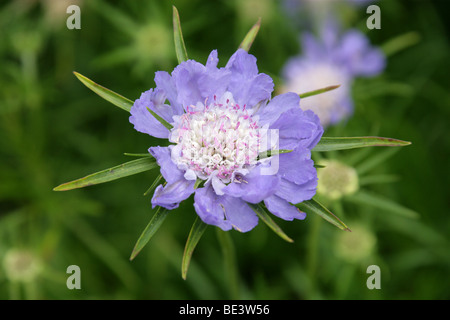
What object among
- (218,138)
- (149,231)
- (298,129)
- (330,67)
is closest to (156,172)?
(330,67)

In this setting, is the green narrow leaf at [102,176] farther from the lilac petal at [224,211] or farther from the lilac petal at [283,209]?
the lilac petal at [283,209]

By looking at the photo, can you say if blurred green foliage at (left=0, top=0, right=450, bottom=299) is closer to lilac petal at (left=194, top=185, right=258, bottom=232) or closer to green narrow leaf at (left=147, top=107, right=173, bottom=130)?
lilac petal at (left=194, top=185, right=258, bottom=232)

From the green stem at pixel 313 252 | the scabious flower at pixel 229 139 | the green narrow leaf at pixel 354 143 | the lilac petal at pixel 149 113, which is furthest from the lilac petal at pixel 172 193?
the green stem at pixel 313 252

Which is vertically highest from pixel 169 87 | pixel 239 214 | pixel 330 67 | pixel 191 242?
pixel 330 67

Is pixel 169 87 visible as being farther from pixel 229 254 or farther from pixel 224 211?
pixel 229 254

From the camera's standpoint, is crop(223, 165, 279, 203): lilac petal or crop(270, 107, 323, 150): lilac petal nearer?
crop(223, 165, 279, 203): lilac petal

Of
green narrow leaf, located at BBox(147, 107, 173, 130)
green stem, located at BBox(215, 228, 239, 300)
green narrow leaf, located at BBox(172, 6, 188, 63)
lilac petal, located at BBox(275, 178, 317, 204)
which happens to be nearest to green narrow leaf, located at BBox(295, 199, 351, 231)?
lilac petal, located at BBox(275, 178, 317, 204)

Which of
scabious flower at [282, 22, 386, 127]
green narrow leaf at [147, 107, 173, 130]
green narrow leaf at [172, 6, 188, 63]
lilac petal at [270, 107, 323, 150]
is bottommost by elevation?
lilac petal at [270, 107, 323, 150]
